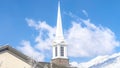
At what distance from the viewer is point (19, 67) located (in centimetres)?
5566

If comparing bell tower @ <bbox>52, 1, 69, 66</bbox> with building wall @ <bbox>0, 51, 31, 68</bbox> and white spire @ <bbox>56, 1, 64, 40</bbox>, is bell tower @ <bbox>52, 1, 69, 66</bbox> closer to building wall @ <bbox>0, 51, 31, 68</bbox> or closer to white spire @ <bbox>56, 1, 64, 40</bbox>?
white spire @ <bbox>56, 1, 64, 40</bbox>

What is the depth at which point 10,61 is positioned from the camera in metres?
55.7

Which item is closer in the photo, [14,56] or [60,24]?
[14,56]

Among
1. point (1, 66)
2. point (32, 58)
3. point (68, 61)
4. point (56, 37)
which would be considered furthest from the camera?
point (56, 37)

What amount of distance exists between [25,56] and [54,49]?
2642 inches

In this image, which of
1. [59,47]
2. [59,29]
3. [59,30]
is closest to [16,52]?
[59,47]

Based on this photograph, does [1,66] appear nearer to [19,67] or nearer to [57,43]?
[19,67]

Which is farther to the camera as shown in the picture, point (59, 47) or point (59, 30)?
point (59, 30)

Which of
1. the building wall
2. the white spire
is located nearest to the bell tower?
the white spire

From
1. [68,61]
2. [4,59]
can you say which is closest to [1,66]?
[4,59]

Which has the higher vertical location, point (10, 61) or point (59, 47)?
point (59, 47)

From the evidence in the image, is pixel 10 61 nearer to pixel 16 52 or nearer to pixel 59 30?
pixel 16 52

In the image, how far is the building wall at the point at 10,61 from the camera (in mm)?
55469

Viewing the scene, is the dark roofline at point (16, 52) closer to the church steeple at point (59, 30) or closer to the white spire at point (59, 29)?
the church steeple at point (59, 30)
